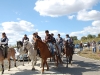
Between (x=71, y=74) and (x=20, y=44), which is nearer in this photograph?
(x=71, y=74)

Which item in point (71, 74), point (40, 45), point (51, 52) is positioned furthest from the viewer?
point (51, 52)

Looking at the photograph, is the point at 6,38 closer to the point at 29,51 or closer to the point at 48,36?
the point at 29,51

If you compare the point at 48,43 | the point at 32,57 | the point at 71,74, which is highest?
the point at 48,43

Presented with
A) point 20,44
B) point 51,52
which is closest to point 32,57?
point 51,52

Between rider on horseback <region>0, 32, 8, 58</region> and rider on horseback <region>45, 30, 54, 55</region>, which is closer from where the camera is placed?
rider on horseback <region>0, 32, 8, 58</region>

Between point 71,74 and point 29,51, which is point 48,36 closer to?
point 29,51

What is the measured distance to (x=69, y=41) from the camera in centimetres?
1873

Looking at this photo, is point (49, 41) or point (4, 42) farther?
point (49, 41)

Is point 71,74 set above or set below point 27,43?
below

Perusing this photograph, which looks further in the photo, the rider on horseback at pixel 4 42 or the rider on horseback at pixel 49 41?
the rider on horseback at pixel 49 41

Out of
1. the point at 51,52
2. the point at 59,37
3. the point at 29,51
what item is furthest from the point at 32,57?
the point at 59,37

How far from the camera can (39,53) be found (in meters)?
15.1

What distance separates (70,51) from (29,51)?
441 cm

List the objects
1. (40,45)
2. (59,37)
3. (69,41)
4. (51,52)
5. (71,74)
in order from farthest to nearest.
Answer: (59,37)
(69,41)
(51,52)
(40,45)
(71,74)
